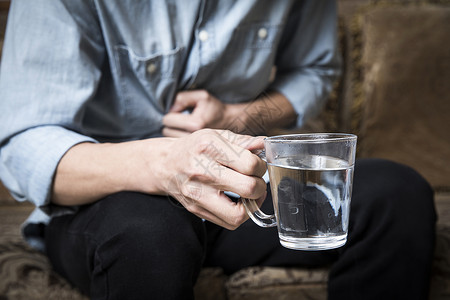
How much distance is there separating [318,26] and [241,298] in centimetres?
53

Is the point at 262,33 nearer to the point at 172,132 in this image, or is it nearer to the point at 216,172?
the point at 172,132

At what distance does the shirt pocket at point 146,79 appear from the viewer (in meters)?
0.65

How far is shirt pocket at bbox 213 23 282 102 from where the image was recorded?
0.72 metres

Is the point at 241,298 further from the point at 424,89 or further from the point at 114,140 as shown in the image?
the point at 424,89

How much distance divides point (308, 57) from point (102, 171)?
51 centimetres

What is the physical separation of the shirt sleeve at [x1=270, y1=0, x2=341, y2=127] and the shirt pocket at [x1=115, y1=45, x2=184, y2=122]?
9.5 inches

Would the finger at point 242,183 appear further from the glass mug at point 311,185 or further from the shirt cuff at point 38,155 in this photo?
the shirt cuff at point 38,155

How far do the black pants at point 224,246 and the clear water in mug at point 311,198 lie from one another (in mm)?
177

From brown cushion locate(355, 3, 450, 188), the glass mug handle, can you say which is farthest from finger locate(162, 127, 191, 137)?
brown cushion locate(355, 3, 450, 188)

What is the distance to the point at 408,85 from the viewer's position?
1.36m

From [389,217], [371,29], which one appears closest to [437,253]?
[389,217]

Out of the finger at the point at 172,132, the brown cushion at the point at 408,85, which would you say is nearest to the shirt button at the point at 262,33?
the finger at the point at 172,132

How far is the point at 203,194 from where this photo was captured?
16.7 inches

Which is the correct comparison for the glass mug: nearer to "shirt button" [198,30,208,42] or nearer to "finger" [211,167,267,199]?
"finger" [211,167,267,199]
